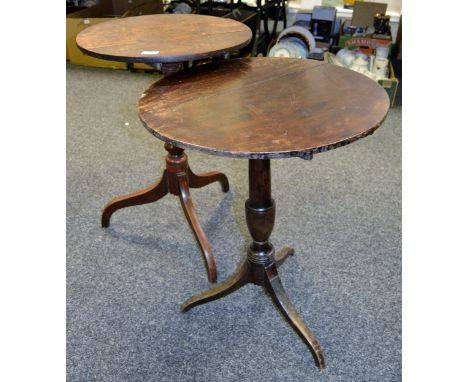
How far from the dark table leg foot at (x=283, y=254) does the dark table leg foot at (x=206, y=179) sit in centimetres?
53

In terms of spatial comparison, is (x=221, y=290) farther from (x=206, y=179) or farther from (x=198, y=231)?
(x=206, y=179)

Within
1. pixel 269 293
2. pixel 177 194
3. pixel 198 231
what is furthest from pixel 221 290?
pixel 177 194

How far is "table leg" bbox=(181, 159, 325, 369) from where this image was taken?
1259mm

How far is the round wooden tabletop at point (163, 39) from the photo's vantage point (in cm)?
131

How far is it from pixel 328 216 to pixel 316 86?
2.79 feet

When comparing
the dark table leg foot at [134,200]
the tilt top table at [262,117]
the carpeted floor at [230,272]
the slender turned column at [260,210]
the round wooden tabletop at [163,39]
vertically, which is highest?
the round wooden tabletop at [163,39]

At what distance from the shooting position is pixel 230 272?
168 centimetres

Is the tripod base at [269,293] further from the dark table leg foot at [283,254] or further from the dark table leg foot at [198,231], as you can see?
the dark table leg foot at [283,254]

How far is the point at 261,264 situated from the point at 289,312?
0.17m

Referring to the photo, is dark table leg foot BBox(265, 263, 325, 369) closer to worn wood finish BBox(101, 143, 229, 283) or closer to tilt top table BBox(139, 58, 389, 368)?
tilt top table BBox(139, 58, 389, 368)

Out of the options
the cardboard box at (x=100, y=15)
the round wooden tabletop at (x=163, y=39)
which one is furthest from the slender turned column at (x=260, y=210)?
the cardboard box at (x=100, y=15)

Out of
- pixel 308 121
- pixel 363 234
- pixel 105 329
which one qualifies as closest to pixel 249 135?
pixel 308 121

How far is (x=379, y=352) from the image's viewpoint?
137 centimetres
